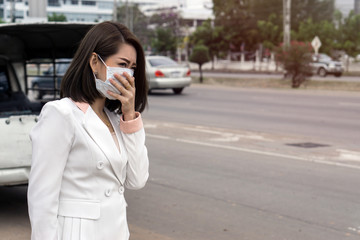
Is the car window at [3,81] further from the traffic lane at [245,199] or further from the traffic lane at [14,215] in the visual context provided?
the traffic lane at [245,199]

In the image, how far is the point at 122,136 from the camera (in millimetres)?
2686

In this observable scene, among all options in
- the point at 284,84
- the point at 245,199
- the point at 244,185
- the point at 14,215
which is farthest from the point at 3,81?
the point at 284,84

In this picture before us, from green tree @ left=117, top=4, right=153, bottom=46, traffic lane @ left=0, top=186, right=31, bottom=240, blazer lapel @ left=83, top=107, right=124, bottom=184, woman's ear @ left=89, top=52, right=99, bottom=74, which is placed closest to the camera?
blazer lapel @ left=83, top=107, right=124, bottom=184

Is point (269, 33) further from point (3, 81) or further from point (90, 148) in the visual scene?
point (90, 148)

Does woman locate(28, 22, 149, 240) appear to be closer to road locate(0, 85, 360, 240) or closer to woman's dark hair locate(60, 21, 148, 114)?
woman's dark hair locate(60, 21, 148, 114)

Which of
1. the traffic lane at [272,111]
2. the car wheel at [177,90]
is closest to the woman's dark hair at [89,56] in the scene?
the traffic lane at [272,111]

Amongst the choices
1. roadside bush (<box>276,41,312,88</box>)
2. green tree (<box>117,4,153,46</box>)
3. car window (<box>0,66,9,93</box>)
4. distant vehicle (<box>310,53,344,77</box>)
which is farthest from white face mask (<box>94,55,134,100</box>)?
green tree (<box>117,4,153,46</box>)

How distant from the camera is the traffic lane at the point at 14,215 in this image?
18.9 ft

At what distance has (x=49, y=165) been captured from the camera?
2432 mm

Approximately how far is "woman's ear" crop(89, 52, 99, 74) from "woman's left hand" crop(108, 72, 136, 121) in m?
0.13

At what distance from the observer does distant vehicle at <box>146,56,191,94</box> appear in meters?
24.2

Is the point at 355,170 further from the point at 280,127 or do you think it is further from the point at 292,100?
the point at 292,100

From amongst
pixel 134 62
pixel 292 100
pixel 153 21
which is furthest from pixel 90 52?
pixel 153 21

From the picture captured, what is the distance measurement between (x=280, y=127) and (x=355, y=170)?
209 inches
